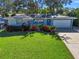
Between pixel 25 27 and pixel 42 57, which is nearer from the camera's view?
pixel 42 57

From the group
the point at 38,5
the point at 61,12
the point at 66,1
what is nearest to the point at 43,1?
the point at 38,5

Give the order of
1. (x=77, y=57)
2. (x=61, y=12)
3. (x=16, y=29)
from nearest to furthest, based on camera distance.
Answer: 1. (x=77, y=57)
2. (x=16, y=29)
3. (x=61, y=12)

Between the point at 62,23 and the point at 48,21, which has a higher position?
the point at 48,21

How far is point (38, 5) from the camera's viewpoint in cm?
3709

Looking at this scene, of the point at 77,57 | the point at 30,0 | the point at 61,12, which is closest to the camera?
the point at 77,57

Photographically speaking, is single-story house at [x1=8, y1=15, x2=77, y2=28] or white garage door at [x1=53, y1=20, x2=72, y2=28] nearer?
single-story house at [x1=8, y1=15, x2=77, y2=28]

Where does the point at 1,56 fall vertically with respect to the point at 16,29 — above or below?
above

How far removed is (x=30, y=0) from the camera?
35.3 m

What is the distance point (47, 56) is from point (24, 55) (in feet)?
4.97

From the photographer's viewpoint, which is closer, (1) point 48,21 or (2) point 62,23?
(1) point 48,21

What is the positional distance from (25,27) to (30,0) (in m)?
7.56

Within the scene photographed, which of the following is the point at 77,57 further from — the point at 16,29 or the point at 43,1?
the point at 43,1

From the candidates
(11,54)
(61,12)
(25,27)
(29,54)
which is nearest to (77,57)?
(29,54)

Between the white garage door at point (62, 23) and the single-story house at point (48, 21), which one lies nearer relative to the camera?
the single-story house at point (48, 21)
